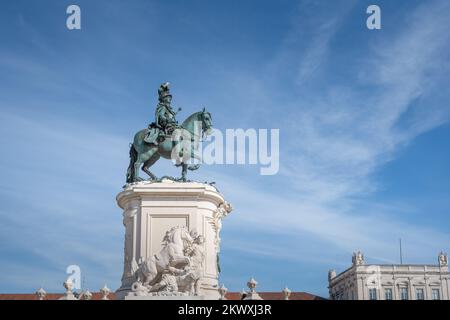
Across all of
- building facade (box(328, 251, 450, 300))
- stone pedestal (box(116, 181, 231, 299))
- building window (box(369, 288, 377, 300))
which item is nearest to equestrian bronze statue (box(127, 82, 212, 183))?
stone pedestal (box(116, 181, 231, 299))

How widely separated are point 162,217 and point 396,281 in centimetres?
7740

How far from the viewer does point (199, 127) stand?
28125 millimetres

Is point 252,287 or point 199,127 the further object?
point 199,127

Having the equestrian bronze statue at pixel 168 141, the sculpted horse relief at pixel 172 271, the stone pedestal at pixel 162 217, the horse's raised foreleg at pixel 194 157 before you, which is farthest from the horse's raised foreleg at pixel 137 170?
the sculpted horse relief at pixel 172 271

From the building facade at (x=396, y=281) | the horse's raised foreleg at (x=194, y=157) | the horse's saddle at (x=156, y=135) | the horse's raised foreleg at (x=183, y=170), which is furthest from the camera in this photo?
the building facade at (x=396, y=281)

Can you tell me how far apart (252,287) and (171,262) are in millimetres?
3535

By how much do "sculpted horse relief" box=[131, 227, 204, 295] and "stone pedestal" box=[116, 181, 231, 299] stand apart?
1.27 meters

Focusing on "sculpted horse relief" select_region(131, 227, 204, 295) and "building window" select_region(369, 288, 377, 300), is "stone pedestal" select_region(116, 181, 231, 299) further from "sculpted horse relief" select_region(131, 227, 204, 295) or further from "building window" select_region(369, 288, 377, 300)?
"building window" select_region(369, 288, 377, 300)

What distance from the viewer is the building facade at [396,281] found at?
96125mm

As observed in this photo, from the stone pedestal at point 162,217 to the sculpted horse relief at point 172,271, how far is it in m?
1.27

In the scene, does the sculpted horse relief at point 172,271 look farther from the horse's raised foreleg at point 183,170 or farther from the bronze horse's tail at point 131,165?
the bronze horse's tail at point 131,165
